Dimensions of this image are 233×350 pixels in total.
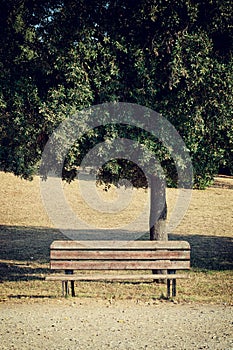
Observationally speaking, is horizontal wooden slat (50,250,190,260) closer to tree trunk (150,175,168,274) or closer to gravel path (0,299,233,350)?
gravel path (0,299,233,350)

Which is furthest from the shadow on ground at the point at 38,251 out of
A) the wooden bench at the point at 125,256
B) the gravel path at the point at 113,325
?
the gravel path at the point at 113,325

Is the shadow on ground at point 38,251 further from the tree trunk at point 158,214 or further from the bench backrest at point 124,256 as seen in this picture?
the bench backrest at point 124,256

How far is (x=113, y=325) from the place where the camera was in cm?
789

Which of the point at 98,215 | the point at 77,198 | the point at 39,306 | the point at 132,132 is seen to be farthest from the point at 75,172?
the point at 77,198

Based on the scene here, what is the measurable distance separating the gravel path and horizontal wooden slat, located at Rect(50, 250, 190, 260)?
84 centimetres

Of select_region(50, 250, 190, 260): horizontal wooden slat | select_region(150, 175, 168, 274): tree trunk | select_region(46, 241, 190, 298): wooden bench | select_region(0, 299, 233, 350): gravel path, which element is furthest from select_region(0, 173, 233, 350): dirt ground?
select_region(150, 175, 168, 274): tree trunk

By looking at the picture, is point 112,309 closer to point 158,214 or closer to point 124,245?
point 124,245

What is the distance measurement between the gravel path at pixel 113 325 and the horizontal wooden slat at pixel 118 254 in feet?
2.75

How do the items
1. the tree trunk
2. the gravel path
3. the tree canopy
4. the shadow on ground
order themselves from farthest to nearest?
the shadow on ground → the tree trunk → the tree canopy → the gravel path

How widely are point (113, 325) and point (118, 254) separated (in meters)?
2.04

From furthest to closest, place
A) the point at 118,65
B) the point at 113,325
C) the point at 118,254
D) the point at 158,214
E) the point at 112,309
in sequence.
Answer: the point at 158,214, the point at 118,65, the point at 118,254, the point at 112,309, the point at 113,325

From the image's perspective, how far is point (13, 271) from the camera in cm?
1392

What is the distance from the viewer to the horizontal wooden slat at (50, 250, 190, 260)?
31.9ft

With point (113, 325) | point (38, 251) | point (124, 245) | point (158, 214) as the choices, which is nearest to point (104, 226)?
point (38, 251)
